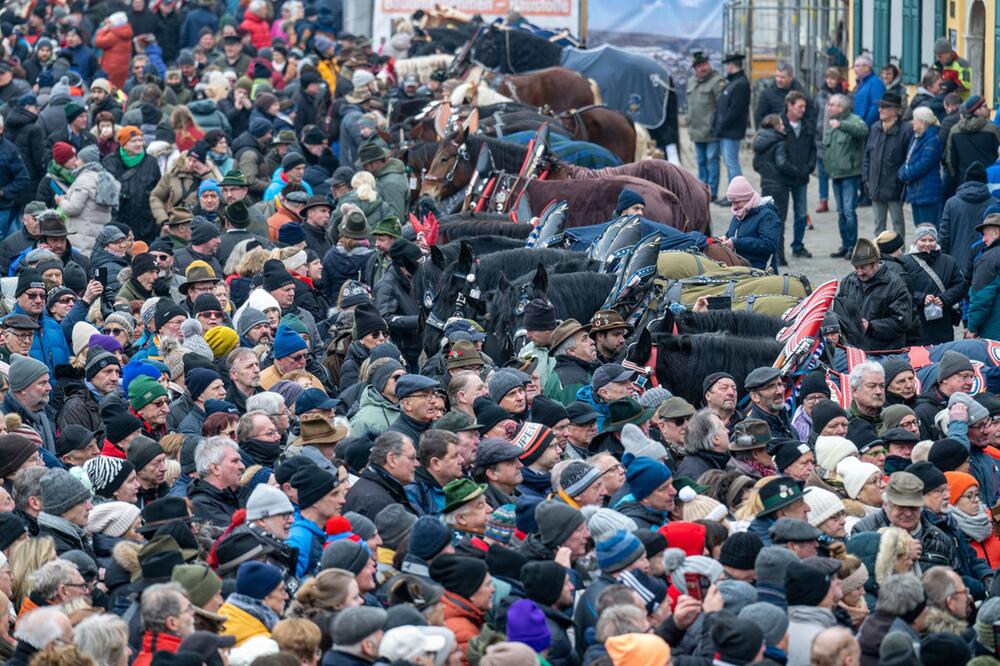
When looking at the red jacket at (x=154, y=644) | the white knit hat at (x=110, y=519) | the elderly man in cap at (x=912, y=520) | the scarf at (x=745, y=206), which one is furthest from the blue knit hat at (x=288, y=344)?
the scarf at (x=745, y=206)

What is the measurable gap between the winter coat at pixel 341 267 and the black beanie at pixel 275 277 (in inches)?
57.8

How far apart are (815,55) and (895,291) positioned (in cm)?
1383

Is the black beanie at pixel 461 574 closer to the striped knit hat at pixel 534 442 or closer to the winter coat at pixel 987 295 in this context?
the striped knit hat at pixel 534 442

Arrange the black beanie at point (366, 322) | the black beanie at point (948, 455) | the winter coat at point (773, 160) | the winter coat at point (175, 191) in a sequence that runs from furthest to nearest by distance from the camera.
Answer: the winter coat at point (773, 160), the winter coat at point (175, 191), the black beanie at point (366, 322), the black beanie at point (948, 455)

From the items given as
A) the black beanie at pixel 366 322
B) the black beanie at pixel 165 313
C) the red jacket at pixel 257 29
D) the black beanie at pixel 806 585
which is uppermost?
the black beanie at pixel 806 585

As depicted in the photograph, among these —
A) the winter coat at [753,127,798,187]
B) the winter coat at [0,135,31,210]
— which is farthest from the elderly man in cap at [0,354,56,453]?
the winter coat at [753,127,798,187]

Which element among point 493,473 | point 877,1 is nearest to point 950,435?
point 493,473

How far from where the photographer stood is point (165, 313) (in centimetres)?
1112

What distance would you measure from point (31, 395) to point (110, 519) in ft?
6.86

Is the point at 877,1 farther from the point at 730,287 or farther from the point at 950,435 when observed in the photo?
the point at 950,435

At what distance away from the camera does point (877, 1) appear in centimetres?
2442

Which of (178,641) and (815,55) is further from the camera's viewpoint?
(815,55)

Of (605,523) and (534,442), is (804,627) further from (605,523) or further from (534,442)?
(534,442)

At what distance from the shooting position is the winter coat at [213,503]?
8055 millimetres
